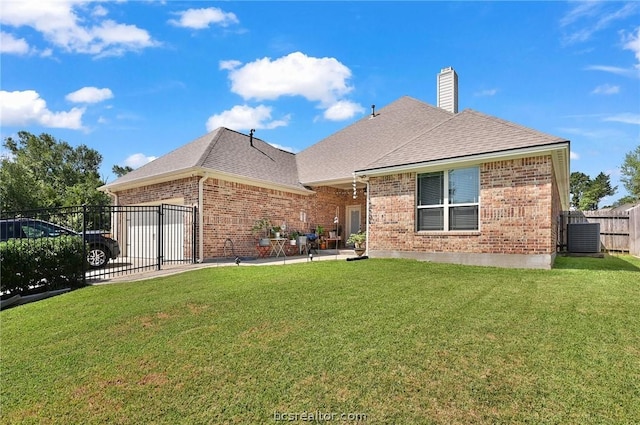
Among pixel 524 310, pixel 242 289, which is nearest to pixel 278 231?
pixel 242 289

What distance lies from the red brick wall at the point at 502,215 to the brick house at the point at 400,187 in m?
0.02

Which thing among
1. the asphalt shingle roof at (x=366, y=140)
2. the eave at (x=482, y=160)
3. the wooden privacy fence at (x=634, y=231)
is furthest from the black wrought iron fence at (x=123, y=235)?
the wooden privacy fence at (x=634, y=231)

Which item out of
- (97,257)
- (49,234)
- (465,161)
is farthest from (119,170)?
(465,161)

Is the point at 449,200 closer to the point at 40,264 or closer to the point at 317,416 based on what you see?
the point at 317,416

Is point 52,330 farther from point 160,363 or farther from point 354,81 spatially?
point 354,81

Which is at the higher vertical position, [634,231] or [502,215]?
[502,215]

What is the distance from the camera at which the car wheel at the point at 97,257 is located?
9992 millimetres

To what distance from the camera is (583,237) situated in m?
12.0

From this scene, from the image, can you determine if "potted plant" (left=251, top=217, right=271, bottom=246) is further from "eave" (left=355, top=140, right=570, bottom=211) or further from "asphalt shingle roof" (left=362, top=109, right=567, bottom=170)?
"asphalt shingle roof" (left=362, top=109, right=567, bottom=170)

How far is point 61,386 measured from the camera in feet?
10.2

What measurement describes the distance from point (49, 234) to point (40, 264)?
1506mm

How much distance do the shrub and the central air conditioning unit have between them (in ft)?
49.6

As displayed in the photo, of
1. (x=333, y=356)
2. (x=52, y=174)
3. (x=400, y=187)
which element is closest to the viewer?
(x=333, y=356)

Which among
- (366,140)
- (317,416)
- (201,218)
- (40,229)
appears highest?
(366,140)
